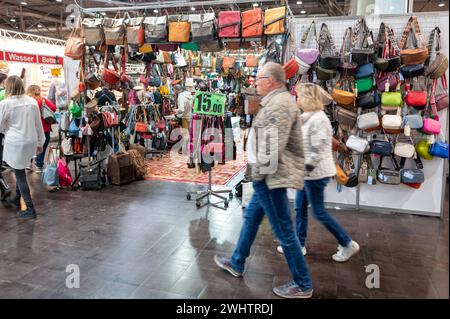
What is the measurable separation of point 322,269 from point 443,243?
2.36 m

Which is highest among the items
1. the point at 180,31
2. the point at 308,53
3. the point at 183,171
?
the point at 180,31

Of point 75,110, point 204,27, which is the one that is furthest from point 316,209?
point 75,110

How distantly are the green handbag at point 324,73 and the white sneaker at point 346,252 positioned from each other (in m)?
2.03

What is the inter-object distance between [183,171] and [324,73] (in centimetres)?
364

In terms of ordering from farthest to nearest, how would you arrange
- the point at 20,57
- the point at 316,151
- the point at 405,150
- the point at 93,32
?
the point at 20,57
the point at 93,32
the point at 405,150
the point at 316,151

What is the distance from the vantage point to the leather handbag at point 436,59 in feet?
13.8

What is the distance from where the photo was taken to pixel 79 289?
2914 mm

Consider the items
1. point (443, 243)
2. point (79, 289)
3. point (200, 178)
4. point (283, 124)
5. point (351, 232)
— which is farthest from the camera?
point (200, 178)

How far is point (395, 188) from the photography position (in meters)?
4.82

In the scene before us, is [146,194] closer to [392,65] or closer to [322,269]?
[322,269]

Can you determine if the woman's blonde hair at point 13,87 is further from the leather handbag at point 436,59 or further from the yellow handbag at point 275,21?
the leather handbag at point 436,59

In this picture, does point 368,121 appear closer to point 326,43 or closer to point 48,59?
point 326,43

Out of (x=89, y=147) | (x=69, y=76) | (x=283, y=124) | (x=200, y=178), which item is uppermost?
(x=69, y=76)

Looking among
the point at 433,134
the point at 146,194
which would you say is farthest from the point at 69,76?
the point at 433,134
